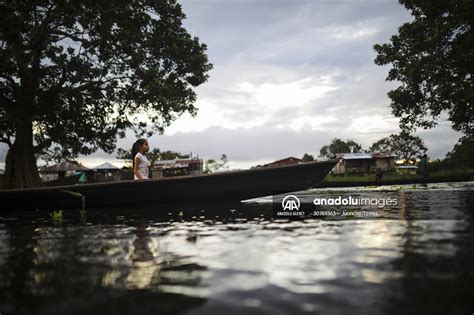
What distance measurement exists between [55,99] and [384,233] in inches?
610

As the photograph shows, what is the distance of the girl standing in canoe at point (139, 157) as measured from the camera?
27.9ft

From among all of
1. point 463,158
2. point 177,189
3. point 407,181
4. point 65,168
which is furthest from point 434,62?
point 65,168

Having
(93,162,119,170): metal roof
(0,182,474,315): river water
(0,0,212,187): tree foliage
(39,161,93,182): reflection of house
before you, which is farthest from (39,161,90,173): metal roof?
(0,182,474,315): river water

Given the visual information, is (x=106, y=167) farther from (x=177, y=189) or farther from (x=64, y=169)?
(x=177, y=189)

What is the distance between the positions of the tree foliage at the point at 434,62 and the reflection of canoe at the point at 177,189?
8243 mm

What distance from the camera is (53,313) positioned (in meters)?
1.85

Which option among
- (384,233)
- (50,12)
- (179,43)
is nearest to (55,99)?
(50,12)

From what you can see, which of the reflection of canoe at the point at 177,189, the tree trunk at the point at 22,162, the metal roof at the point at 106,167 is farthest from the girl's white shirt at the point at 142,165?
the metal roof at the point at 106,167

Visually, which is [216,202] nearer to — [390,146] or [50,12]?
[50,12]

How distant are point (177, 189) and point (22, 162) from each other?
1167 centimetres

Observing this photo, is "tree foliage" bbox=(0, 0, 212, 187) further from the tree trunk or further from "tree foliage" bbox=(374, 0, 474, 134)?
"tree foliage" bbox=(374, 0, 474, 134)

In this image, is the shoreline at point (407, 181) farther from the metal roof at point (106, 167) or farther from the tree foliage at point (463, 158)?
the metal roof at point (106, 167)

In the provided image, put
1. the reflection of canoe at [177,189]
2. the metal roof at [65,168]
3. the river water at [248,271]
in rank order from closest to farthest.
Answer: the river water at [248,271] → the reflection of canoe at [177,189] → the metal roof at [65,168]

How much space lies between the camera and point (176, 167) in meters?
49.6
